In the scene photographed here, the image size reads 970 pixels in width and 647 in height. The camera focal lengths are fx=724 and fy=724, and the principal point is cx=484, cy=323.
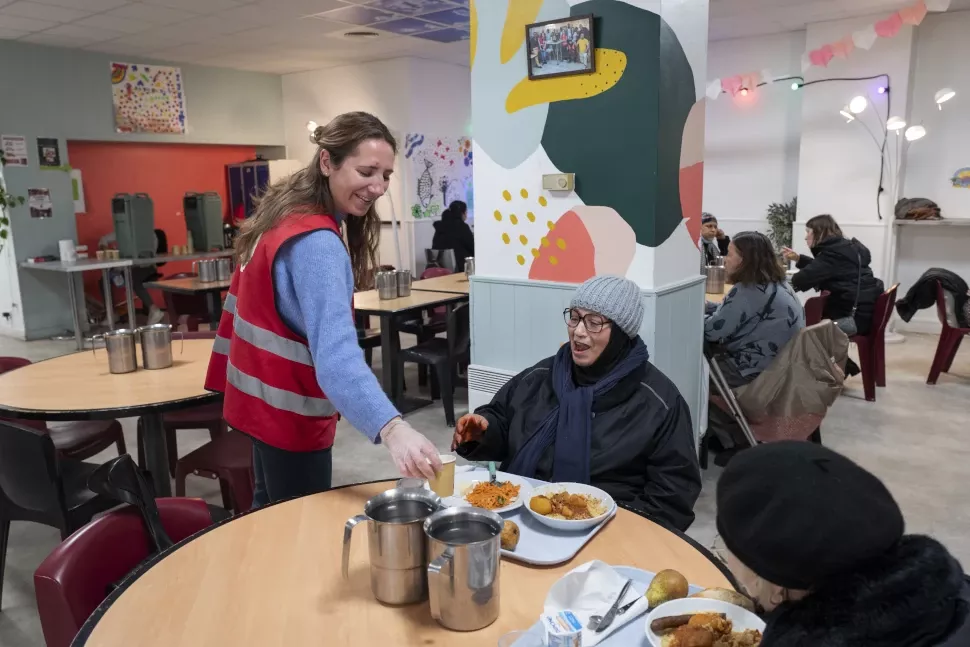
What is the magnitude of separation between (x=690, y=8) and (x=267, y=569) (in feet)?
9.62

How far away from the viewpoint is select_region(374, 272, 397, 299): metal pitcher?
16.4 ft

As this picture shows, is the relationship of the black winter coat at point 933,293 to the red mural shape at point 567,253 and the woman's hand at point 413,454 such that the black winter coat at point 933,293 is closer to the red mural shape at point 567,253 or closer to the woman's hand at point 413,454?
the red mural shape at point 567,253

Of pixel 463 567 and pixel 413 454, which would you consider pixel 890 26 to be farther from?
pixel 463 567

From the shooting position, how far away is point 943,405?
16.0ft

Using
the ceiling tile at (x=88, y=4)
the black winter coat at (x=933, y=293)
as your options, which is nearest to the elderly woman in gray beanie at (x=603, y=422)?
the black winter coat at (x=933, y=293)

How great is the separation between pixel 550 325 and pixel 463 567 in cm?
249

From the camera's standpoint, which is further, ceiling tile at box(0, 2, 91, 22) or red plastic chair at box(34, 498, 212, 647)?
ceiling tile at box(0, 2, 91, 22)

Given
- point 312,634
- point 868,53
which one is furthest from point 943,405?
point 312,634

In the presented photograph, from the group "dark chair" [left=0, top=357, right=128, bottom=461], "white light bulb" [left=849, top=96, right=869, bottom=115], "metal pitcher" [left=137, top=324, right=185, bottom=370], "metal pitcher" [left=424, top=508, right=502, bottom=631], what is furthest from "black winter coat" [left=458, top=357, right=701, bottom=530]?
"white light bulb" [left=849, top=96, right=869, bottom=115]

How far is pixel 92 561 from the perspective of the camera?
4.68ft

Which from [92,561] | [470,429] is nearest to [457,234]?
[470,429]

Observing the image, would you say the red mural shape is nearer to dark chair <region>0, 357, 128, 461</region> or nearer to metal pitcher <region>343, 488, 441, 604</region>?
dark chair <region>0, 357, 128, 461</region>

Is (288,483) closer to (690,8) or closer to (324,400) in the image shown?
(324,400)

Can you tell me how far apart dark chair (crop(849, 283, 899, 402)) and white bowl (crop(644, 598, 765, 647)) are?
447 cm
